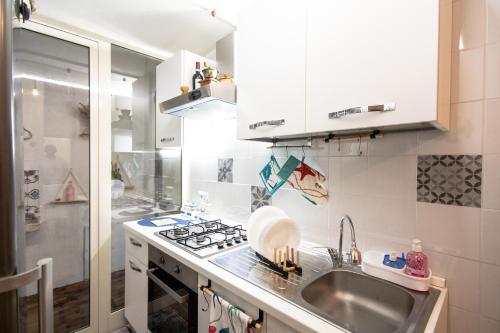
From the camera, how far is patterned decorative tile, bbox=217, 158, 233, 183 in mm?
1766

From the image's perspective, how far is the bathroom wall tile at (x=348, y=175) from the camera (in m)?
1.11

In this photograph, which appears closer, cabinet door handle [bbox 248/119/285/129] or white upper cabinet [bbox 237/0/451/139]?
white upper cabinet [bbox 237/0/451/139]

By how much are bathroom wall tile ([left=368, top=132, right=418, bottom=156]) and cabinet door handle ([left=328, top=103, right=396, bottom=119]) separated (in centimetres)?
32

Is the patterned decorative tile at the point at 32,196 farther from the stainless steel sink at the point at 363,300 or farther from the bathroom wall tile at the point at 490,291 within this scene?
the bathroom wall tile at the point at 490,291

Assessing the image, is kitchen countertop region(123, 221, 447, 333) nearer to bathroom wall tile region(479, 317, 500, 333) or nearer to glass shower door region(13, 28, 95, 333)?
bathroom wall tile region(479, 317, 500, 333)

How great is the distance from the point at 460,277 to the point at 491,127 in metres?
0.55

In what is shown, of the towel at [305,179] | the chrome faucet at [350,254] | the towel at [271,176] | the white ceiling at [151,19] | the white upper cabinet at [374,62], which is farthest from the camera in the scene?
the white ceiling at [151,19]


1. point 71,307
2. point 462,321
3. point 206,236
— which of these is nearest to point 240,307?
point 206,236

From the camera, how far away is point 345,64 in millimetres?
845

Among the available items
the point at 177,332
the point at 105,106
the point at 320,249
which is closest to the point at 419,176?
the point at 320,249

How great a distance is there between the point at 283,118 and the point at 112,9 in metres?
1.41

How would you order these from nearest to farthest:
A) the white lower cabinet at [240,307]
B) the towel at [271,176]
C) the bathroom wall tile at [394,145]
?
1. the white lower cabinet at [240,307]
2. the bathroom wall tile at [394,145]
3. the towel at [271,176]

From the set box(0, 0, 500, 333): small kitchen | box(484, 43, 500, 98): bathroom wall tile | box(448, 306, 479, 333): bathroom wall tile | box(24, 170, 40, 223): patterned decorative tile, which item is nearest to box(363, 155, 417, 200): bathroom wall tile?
box(0, 0, 500, 333): small kitchen

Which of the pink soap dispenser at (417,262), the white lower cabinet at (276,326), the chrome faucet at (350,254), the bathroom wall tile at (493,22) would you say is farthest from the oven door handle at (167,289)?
the bathroom wall tile at (493,22)
